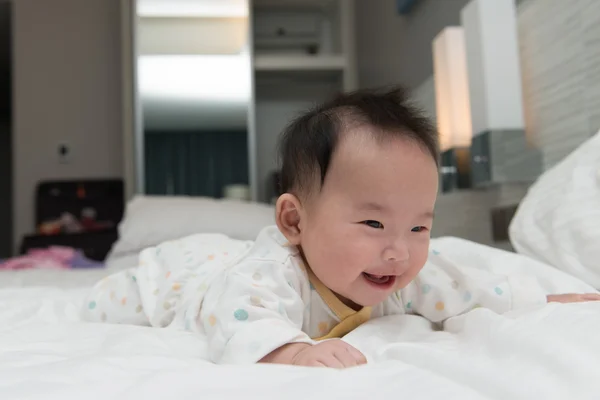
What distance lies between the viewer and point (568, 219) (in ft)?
3.41

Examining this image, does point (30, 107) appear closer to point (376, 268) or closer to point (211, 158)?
point (211, 158)

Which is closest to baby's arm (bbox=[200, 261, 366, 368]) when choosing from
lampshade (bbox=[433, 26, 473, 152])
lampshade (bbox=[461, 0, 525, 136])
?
lampshade (bbox=[461, 0, 525, 136])

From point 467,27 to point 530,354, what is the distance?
1553 mm

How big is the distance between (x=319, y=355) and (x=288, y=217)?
268 mm

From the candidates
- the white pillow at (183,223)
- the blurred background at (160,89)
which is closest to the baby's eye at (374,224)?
the white pillow at (183,223)

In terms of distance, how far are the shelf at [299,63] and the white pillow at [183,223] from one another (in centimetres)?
134

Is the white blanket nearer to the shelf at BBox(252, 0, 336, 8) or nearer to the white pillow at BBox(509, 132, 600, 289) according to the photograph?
the white pillow at BBox(509, 132, 600, 289)

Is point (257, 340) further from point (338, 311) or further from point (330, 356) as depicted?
point (338, 311)

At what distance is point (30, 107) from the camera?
3824mm

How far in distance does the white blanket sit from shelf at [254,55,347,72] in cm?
304

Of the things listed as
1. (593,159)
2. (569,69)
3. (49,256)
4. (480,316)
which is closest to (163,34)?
(49,256)

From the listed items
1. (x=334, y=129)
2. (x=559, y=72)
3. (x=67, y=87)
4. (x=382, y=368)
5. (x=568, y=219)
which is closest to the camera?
(x=382, y=368)

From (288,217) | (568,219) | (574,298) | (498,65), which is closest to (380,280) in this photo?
(288,217)

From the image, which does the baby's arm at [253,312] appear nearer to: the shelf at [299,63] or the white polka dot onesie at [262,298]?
the white polka dot onesie at [262,298]
